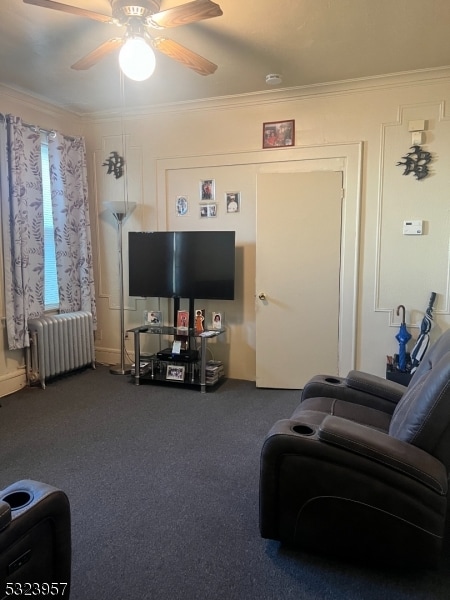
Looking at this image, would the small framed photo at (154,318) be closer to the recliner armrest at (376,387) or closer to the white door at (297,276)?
the white door at (297,276)

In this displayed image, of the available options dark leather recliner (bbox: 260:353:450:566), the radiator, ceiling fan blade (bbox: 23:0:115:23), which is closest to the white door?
the radiator

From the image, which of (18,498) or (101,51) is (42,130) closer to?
(101,51)

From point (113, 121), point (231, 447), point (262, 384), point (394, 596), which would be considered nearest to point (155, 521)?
point (231, 447)

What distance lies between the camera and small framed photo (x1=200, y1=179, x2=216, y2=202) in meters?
4.27

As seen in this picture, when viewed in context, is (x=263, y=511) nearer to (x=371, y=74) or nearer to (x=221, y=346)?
(x=221, y=346)

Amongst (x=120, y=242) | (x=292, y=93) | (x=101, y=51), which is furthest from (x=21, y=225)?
(x=292, y=93)

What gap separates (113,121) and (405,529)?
4.51 m

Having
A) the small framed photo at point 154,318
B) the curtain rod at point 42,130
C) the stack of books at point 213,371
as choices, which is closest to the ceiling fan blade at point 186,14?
the curtain rod at point 42,130

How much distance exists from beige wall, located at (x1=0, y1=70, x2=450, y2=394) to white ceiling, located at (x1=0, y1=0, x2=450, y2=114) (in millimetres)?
221

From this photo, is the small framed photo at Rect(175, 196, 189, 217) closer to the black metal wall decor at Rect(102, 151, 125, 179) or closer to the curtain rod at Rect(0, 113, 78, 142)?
the black metal wall decor at Rect(102, 151, 125, 179)

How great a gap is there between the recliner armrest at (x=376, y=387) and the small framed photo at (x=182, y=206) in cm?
258

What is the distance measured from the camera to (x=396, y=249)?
12.2ft

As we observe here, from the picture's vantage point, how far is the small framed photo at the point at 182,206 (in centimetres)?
439

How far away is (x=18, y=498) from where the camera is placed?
132 centimetres
